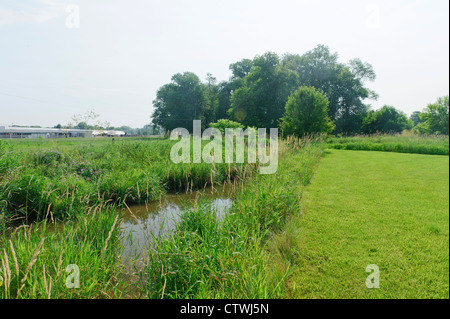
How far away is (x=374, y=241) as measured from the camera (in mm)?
3354

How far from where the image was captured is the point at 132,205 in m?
6.23

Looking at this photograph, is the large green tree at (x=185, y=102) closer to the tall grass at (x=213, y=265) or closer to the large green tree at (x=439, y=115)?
the large green tree at (x=439, y=115)

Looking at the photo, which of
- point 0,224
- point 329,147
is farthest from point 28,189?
point 329,147

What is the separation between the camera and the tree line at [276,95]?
32000 millimetres

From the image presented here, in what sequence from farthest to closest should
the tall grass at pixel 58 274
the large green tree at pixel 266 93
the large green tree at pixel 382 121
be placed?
the large green tree at pixel 382 121
the large green tree at pixel 266 93
the tall grass at pixel 58 274

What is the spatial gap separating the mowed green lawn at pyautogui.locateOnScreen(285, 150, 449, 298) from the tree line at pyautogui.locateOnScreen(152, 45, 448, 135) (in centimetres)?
1317

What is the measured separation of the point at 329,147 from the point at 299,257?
18917mm

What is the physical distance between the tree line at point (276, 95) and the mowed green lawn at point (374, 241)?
13.2 m

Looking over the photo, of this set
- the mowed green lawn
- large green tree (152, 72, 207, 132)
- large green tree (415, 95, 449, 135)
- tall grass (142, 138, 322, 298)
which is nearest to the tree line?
large green tree (152, 72, 207, 132)

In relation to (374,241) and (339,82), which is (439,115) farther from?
(339,82)

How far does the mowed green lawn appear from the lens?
2457 mm

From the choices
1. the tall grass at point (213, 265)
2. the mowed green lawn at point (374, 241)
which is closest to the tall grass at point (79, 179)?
the tall grass at point (213, 265)

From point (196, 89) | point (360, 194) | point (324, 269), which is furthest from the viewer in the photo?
point (196, 89)
